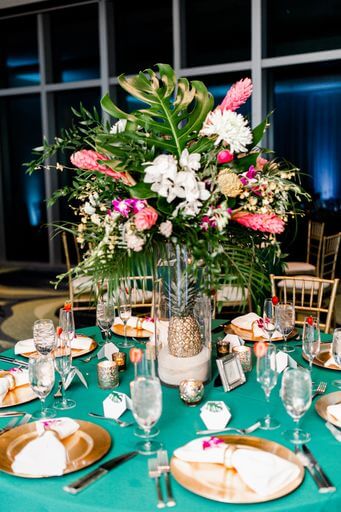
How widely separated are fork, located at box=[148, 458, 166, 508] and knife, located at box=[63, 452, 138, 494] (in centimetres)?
7

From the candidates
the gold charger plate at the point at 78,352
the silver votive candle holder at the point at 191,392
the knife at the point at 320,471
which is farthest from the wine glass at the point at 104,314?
the knife at the point at 320,471

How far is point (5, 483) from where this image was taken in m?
1.42

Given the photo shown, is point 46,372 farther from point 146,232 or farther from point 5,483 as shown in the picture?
point 146,232

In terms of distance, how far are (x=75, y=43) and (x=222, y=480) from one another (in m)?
7.76

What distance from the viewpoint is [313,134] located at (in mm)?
7812

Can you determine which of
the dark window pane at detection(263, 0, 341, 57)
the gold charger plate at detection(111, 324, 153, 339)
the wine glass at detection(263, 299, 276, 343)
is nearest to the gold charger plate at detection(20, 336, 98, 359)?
the gold charger plate at detection(111, 324, 153, 339)

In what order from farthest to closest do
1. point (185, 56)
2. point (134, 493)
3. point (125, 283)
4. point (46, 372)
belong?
point (185, 56), point (125, 283), point (46, 372), point (134, 493)

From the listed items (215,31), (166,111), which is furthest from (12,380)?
(215,31)

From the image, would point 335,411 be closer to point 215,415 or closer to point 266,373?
point 266,373

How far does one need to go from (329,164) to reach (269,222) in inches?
249

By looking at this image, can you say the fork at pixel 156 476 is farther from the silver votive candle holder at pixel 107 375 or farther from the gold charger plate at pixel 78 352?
the gold charger plate at pixel 78 352

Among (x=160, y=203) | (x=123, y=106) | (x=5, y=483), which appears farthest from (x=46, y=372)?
(x=123, y=106)

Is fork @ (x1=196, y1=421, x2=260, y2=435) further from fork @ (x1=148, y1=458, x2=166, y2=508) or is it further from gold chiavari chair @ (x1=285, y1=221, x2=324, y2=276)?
gold chiavari chair @ (x1=285, y1=221, x2=324, y2=276)

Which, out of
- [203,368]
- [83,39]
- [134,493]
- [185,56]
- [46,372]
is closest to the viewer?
[134,493]
